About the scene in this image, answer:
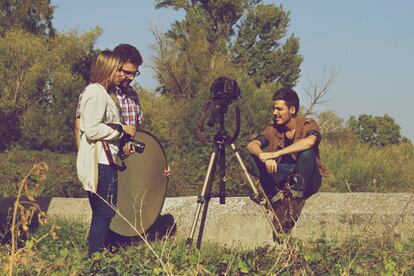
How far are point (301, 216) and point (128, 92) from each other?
2133mm

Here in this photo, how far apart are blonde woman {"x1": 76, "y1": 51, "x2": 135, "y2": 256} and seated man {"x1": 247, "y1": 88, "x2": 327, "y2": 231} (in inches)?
44.3

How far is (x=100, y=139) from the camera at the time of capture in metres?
4.12

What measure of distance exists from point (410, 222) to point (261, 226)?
1265 millimetres

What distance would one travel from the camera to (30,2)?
22781 millimetres

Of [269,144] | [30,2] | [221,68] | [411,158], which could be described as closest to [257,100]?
[221,68]

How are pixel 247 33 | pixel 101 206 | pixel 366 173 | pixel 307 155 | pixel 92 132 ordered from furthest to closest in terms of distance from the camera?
pixel 247 33 → pixel 366 173 → pixel 307 155 → pixel 101 206 → pixel 92 132

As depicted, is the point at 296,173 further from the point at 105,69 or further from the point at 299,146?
the point at 105,69

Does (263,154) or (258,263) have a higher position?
(263,154)

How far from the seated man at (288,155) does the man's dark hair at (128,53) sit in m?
1.09

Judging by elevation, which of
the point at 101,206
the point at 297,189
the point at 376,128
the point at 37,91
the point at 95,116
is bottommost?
the point at 101,206

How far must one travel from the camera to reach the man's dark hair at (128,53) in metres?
4.40

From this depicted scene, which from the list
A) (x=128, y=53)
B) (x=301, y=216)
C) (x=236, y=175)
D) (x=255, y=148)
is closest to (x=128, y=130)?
(x=128, y=53)

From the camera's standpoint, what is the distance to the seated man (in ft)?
15.9

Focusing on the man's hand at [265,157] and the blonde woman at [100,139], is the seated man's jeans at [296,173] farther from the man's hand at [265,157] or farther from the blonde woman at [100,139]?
the blonde woman at [100,139]
